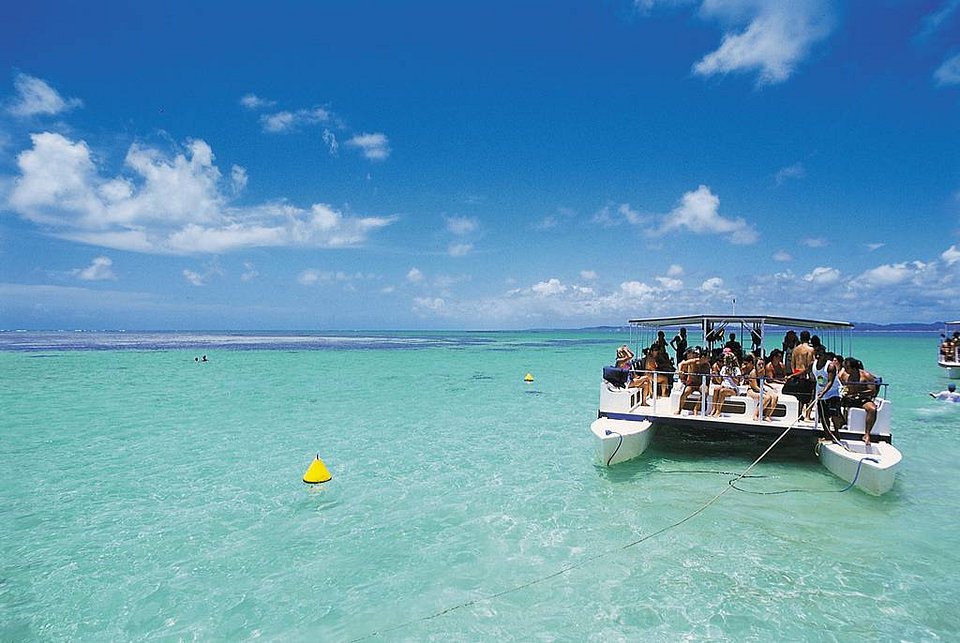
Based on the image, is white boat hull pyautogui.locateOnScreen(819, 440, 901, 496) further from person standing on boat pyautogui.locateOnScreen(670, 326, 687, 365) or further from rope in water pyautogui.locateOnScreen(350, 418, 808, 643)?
person standing on boat pyautogui.locateOnScreen(670, 326, 687, 365)

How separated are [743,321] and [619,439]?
5075 mm

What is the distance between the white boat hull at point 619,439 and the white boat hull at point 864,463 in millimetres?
3292

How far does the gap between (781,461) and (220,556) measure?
10689 mm

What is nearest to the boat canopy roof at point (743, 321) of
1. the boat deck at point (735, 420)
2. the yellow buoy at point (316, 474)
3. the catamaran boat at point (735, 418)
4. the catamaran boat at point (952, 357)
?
the catamaran boat at point (735, 418)

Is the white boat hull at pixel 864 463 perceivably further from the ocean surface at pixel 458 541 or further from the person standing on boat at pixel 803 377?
the person standing on boat at pixel 803 377

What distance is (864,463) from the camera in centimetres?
954

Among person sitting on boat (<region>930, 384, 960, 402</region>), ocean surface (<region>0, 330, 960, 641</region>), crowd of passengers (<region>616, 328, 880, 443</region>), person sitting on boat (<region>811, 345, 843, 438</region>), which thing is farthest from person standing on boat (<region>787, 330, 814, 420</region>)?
person sitting on boat (<region>930, 384, 960, 402</region>)

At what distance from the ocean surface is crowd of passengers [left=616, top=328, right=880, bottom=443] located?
1.30 metres

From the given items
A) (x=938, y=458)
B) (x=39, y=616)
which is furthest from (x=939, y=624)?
(x=39, y=616)

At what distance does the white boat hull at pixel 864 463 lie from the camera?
945 cm

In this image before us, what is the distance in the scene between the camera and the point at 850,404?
34.9 feet

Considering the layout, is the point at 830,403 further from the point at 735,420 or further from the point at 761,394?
the point at 735,420

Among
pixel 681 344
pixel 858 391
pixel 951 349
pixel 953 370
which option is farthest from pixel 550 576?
pixel 951 349

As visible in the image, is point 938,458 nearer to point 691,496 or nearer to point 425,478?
point 691,496
